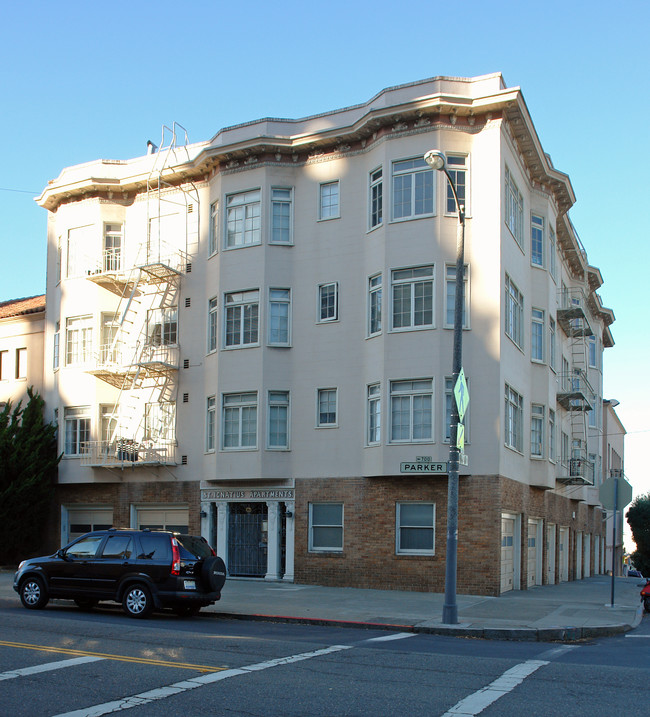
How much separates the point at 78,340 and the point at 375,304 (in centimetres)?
1148

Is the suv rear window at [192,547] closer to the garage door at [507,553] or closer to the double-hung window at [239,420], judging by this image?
the double-hung window at [239,420]

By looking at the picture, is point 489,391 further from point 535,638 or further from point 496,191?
point 535,638

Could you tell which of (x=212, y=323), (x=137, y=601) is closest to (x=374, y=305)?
(x=212, y=323)

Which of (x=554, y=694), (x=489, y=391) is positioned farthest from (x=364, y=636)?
(x=489, y=391)

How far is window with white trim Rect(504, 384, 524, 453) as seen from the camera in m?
24.7

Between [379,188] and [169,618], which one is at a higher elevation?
[379,188]

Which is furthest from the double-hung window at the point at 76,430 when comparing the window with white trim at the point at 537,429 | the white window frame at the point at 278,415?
the window with white trim at the point at 537,429

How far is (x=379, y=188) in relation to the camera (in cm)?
2531

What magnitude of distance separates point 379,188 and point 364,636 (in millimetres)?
14351

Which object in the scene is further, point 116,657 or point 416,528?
point 416,528

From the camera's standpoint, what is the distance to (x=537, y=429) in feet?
94.4

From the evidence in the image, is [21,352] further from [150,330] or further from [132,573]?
[132,573]

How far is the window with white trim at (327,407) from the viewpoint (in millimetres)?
25562

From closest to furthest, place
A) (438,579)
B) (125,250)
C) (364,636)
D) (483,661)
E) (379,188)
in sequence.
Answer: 1. (483,661)
2. (364,636)
3. (438,579)
4. (379,188)
5. (125,250)
